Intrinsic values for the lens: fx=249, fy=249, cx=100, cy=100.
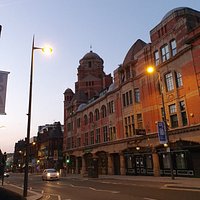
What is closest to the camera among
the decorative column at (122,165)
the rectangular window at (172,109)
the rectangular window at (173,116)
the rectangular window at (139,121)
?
the rectangular window at (173,116)

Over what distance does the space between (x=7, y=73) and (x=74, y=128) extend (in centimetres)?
5071

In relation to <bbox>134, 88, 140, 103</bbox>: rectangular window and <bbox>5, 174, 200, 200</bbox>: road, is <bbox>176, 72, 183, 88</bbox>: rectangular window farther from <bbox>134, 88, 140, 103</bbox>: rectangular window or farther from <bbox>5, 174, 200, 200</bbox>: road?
<bbox>5, 174, 200, 200</bbox>: road

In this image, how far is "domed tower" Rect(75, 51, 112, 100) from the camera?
68.8m

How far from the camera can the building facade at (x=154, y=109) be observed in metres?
26.3

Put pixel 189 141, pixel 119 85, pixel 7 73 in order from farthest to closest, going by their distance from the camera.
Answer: pixel 119 85 → pixel 189 141 → pixel 7 73

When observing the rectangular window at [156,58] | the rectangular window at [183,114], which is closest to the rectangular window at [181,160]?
the rectangular window at [183,114]

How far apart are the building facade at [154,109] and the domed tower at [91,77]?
18.8m

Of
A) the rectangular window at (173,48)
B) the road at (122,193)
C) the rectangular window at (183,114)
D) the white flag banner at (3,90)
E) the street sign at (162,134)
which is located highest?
the rectangular window at (173,48)

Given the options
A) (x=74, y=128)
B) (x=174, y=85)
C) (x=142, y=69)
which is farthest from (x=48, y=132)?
(x=174, y=85)

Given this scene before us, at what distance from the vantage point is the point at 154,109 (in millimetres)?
31797

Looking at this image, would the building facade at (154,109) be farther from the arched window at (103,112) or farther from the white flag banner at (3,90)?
the white flag banner at (3,90)

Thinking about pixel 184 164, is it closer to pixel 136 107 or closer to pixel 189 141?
pixel 189 141

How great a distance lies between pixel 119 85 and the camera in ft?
130

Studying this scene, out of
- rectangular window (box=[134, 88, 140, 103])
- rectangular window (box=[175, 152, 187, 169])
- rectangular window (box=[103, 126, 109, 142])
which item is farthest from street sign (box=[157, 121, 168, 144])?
rectangular window (box=[103, 126, 109, 142])
